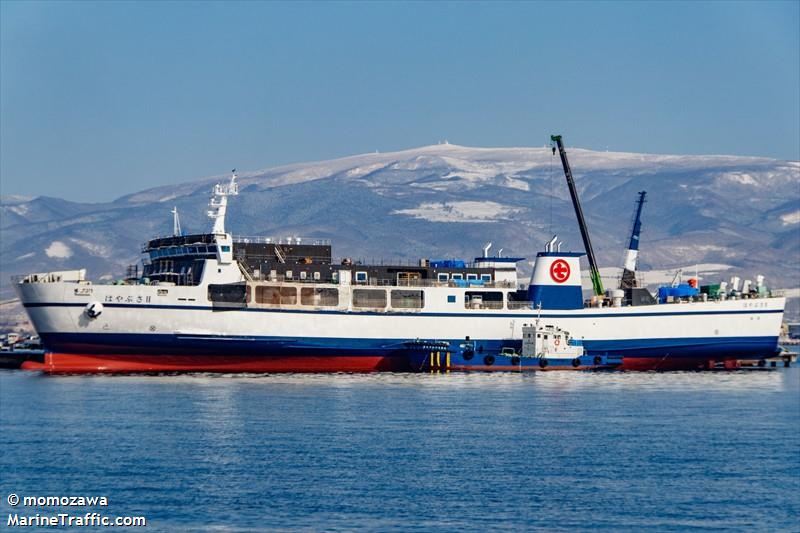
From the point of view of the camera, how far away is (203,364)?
8125 centimetres

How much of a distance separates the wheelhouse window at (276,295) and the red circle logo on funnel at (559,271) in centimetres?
1790

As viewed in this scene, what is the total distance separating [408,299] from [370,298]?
2579 millimetres

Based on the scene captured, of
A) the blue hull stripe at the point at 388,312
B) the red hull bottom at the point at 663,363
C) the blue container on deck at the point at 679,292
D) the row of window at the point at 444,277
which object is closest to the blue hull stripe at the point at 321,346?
the red hull bottom at the point at 663,363

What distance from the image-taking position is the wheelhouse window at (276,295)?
271 ft

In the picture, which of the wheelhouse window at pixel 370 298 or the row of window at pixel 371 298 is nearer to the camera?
the row of window at pixel 371 298

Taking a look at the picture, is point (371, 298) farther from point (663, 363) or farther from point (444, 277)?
point (663, 363)

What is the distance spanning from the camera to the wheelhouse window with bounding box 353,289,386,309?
85625 mm

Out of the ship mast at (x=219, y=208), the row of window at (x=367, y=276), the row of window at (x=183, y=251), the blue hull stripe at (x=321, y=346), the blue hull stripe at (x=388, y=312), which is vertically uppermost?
the ship mast at (x=219, y=208)

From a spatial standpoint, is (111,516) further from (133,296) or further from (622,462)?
(133,296)

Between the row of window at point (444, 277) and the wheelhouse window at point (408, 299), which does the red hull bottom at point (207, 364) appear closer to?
the wheelhouse window at point (408, 299)

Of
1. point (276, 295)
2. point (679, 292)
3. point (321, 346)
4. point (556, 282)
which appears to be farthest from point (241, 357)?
point (679, 292)

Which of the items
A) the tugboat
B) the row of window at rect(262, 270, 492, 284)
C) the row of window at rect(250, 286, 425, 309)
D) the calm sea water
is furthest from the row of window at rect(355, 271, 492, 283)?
the calm sea water

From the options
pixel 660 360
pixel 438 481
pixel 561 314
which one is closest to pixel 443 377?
pixel 561 314

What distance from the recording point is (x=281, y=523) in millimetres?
36719
